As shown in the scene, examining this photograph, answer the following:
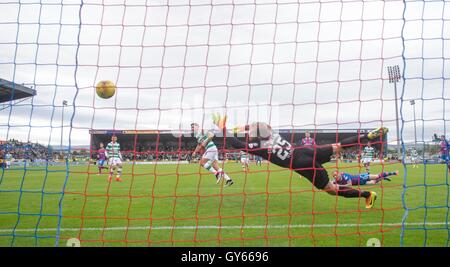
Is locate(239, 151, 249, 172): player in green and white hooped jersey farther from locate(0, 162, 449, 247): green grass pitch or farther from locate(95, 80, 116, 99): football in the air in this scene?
locate(95, 80, 116, 99): football in the air

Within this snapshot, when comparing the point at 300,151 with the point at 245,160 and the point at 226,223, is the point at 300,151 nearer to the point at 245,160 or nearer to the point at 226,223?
the point at 226,223

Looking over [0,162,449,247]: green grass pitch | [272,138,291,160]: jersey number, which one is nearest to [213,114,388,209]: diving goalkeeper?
[272,138,291,160]: jersey number

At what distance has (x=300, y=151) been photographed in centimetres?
704

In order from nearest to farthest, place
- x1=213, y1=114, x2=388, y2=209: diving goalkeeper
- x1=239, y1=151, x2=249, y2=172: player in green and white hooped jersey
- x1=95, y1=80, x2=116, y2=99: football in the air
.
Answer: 1. x1=95, y1=80, x2=116, y2=99: football in the air
2. x1=213, y1=114, x2=388, y2=209: diving goalkeeper
3. x1=239, y1=151, x2=249, y2=172: player in green and white hooped jersey

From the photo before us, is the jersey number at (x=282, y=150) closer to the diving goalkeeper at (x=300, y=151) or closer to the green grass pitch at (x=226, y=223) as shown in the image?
the diving goalkeeper at (x=300, y=151)

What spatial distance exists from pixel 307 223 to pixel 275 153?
142cm

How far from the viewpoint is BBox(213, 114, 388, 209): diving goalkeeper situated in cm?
691

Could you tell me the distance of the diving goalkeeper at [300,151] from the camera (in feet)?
22.7

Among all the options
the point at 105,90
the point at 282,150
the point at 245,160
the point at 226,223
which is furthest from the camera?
the point at 245,160

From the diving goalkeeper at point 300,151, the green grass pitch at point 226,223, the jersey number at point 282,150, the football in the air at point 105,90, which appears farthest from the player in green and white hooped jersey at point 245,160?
the football in the air at point 105,90

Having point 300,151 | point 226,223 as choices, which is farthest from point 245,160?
point 226,223

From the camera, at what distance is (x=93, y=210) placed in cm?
757
